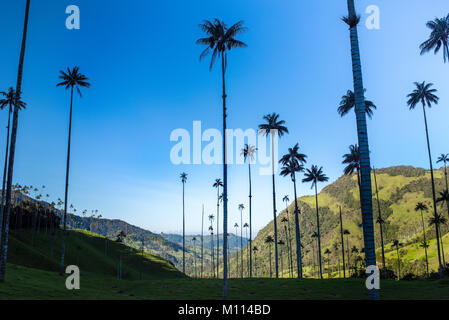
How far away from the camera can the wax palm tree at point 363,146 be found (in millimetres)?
15735

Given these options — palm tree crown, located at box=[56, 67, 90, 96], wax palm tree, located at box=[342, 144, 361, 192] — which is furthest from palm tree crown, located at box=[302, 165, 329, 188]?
palm tree crown, located at box=[56, 67, 90, 96]

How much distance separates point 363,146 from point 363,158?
2.40 ft

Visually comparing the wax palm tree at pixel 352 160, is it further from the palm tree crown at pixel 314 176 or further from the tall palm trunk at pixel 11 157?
the tall palm trunk at pixel 11 157

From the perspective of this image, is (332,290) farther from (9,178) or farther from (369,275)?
(9,178)

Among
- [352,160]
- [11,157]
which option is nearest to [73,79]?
[11,157]

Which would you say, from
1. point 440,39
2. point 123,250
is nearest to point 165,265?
point 123,250

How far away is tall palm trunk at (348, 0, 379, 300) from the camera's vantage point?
15.7 metres

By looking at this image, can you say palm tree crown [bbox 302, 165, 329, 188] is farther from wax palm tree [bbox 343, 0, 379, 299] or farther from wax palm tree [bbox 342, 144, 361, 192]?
wax palm tree [bbox 343, 0, 379, 299]

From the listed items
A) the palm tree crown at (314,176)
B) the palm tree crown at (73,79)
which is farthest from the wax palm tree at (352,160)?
the palm tree crown at (73,79)

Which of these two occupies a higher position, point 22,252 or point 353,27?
point 353,27

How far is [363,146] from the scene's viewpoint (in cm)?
1678
